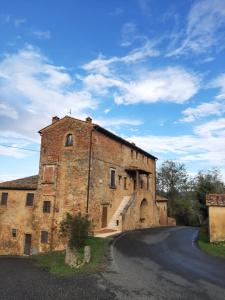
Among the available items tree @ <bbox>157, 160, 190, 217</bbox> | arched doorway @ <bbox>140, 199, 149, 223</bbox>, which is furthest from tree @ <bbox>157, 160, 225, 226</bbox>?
arched doorway @ <bbox>140, 199, 149, 223</bbox>

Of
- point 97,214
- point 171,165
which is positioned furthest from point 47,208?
point 171,165

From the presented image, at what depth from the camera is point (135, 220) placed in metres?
29.4

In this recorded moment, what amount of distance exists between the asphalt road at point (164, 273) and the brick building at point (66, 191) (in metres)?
8.32

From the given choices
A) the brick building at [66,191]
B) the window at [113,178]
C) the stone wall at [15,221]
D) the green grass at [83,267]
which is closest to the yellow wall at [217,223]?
the green grass at [83,267]

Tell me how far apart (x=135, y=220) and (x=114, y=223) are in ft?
11.5

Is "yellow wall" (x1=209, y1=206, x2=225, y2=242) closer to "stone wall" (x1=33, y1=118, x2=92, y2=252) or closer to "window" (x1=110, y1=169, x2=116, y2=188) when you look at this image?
"stone wall" (x1=33, y1=118, x2=92, y2=252)

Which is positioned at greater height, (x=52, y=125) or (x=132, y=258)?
(x=52, y=125)

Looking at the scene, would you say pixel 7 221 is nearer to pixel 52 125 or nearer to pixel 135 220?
pixel 52 125

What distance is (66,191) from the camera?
2584 cm

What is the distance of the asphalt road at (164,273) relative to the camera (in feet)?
30.9

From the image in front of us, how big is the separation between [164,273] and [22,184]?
20557 mm

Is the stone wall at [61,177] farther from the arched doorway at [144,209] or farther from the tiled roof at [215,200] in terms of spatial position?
the arched doorway at [144,209]

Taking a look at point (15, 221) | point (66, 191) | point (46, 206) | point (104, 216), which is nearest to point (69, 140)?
point (66, 191)

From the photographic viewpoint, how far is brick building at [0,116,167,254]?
25500mm
